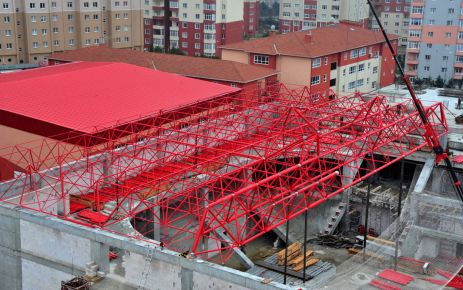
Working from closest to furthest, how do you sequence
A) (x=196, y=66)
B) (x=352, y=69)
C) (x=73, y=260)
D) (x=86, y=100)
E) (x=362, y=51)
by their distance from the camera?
(x=73, y=260) → (x=86, y=100) → (x=196, y=66) → (x=352, y=69) → (x=362, y=51)

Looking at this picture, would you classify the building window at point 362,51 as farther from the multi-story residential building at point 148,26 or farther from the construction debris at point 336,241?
the multi-story residential building at point 148,26

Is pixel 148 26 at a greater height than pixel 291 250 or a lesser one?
greater

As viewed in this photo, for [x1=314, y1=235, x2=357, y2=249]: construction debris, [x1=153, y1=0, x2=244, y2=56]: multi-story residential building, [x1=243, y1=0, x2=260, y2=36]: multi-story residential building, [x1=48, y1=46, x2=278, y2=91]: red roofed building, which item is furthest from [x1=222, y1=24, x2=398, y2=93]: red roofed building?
[x1=243, y1=0, x2=260, y2=36]: multi-story residential building

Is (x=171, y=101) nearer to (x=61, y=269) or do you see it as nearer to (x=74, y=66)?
(x=74, y=66)

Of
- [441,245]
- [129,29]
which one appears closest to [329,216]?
[441,245]

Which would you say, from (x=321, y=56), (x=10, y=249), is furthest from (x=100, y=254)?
(x=321, y=56)

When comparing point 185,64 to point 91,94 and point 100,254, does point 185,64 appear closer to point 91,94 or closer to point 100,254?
point 91,94

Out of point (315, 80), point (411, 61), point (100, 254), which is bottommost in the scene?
point (100, 254)

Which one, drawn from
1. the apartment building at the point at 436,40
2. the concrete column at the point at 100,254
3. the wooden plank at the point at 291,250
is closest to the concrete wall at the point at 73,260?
the concrete column at the point at 100,254
